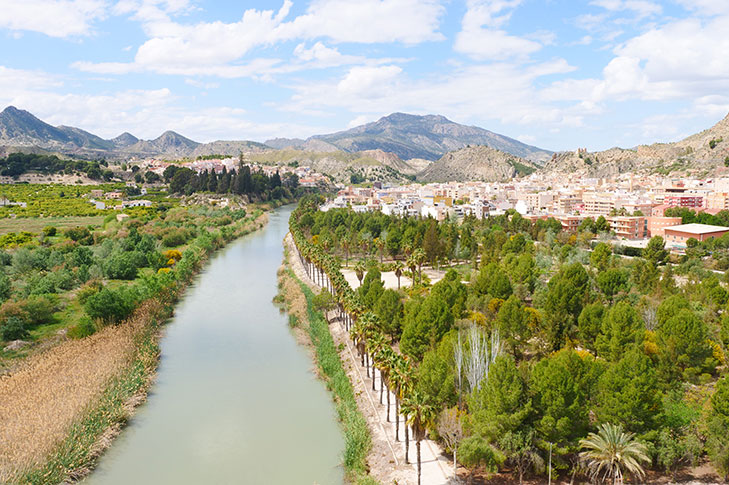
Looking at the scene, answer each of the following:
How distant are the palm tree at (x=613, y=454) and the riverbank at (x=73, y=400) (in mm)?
16863

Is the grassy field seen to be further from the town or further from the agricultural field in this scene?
the town

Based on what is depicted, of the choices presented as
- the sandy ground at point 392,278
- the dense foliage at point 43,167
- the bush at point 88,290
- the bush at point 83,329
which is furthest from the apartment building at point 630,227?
the dense foliage at point 43,167

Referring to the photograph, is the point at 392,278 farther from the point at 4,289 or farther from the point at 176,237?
the point at 4,289

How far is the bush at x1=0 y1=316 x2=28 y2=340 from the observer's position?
27.1 m

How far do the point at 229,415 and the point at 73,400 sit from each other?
244 inches

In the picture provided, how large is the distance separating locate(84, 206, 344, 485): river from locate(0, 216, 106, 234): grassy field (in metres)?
36.4

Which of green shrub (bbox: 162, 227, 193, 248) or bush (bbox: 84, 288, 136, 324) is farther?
green shrub (bbox: 162, 227, 193, 248)

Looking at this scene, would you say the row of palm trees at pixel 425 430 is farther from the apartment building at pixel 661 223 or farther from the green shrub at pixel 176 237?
the apartment building at pixel 661 223

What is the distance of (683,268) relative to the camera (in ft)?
150

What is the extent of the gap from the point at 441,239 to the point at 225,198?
61.3 m

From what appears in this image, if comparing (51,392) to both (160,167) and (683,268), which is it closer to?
(683,268)

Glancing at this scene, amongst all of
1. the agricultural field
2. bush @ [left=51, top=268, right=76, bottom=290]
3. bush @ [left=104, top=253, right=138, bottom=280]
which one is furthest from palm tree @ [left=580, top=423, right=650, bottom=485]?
the agricultural field

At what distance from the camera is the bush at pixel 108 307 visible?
29766mm

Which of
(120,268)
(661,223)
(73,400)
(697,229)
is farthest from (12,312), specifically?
(661,223)
